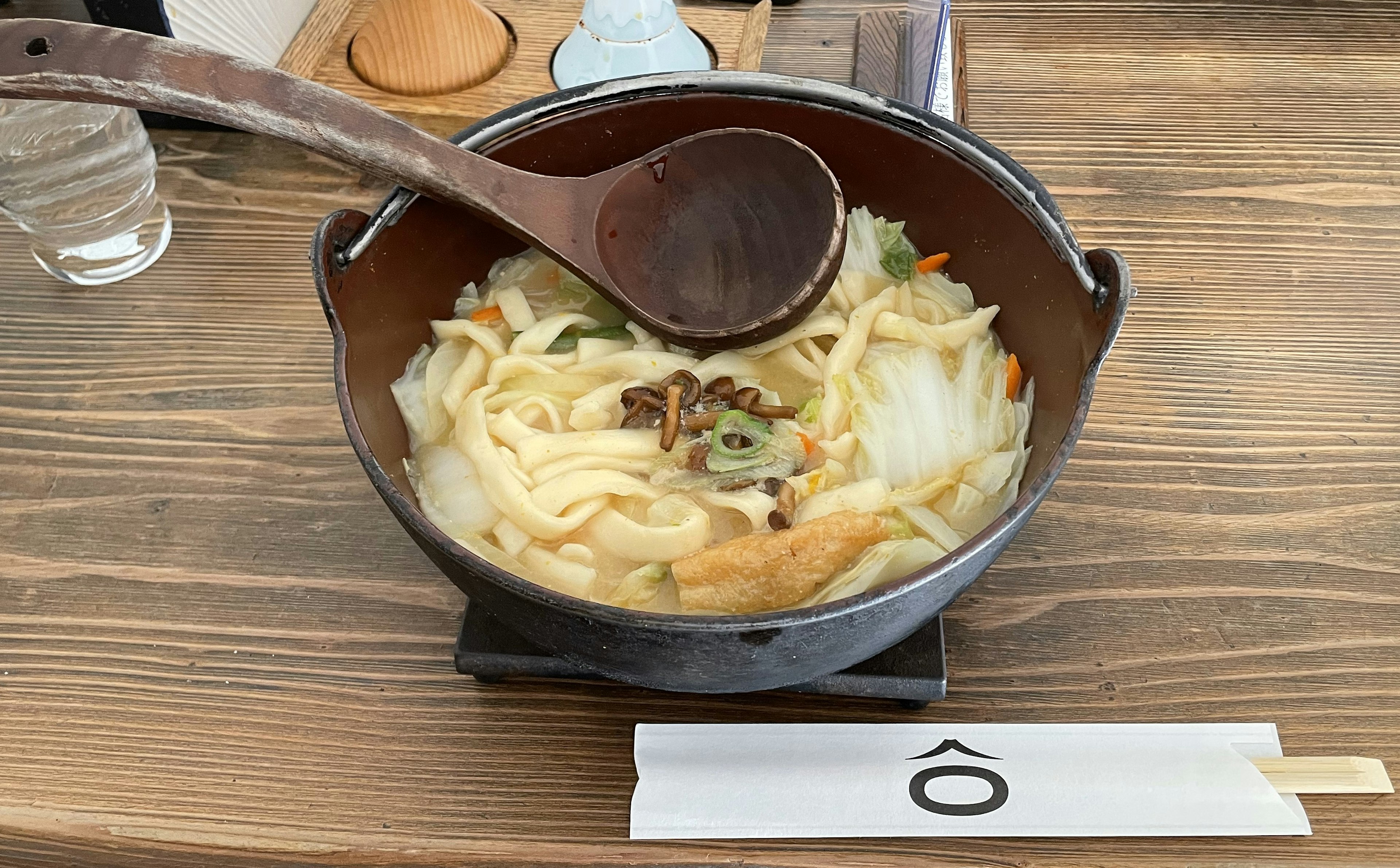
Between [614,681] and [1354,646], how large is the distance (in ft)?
3.82

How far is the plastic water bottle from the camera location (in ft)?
6.73

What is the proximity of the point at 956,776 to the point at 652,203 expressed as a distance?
39.8 inches

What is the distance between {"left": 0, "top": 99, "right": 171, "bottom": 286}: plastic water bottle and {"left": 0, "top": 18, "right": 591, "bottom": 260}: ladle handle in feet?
2.26

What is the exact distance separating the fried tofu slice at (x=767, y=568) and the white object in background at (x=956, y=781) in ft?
0.81

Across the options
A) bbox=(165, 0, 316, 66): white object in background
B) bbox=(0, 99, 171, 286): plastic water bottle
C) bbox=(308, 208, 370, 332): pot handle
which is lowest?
bbox=(0, 99, 171, 286): plastic water bottle

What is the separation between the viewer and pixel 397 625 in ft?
5.49

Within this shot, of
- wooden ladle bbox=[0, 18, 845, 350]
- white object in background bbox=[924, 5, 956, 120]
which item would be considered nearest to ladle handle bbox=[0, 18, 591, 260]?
wooden ladle bbox=[0, 18, 845, 350]

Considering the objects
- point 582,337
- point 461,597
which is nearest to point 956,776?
point 461,597

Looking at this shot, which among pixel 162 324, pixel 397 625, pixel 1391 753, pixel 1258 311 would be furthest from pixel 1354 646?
pixel 162 324

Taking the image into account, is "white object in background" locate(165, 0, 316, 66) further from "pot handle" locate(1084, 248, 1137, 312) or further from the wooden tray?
"pot handle" locate(1084, 248, 1137, 312)

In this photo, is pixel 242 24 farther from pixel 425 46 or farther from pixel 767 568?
pixel 767 568

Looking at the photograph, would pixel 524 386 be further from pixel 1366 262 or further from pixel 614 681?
pixel 1366 262

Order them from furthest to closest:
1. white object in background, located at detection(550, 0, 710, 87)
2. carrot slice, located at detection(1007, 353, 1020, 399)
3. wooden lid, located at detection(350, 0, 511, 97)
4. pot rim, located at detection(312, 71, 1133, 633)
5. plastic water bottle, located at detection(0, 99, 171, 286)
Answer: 1. wooden lid, located at detection(350, 0, 511, 97)
2. white object in background, located at detection(550, 0, 710, 87)
3. plastic water bottle, located at detection(0, 99, 171, 286)
4. carrot slice, located at detection(1007, 353, 1020, 399)
5. pot rim, located at detection(312, 71, 1133, 633)

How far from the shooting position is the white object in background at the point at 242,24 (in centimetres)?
242
